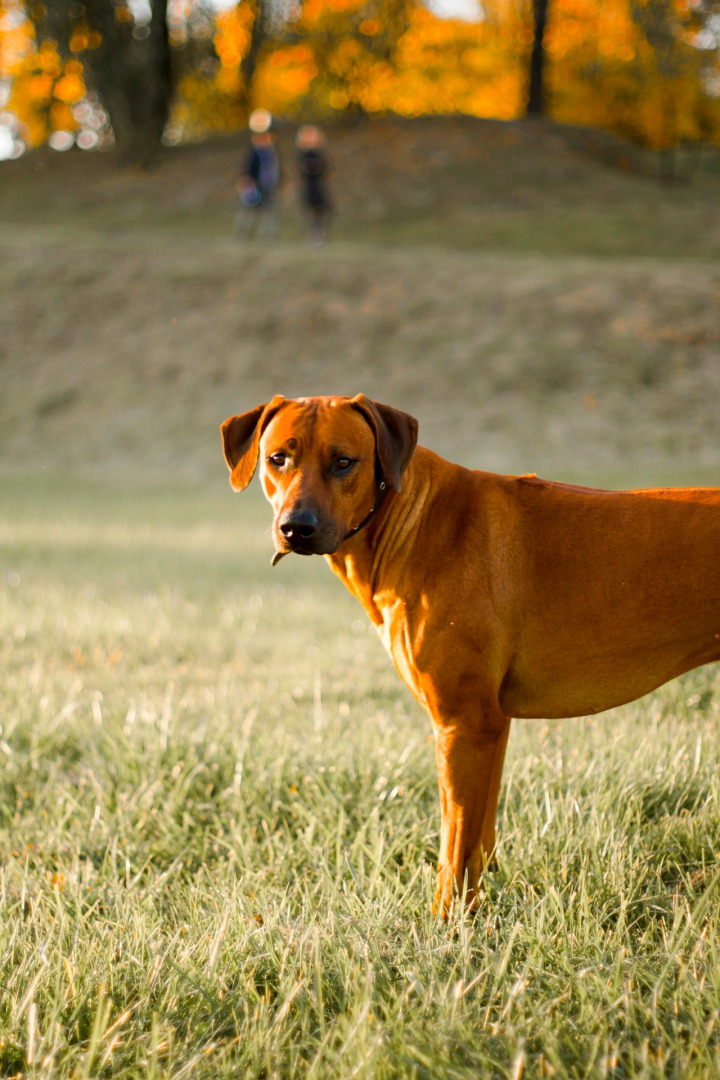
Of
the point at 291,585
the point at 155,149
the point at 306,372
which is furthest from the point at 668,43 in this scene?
the point at 291,585

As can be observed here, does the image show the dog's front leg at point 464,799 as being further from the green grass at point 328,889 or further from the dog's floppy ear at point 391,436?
the dog's floppy ear at point 391,436

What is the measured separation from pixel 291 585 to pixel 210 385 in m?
13.2

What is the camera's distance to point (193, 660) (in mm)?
6449

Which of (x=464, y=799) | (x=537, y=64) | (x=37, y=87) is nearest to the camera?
(x=464, y=799)

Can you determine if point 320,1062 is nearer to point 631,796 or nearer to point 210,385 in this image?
point 631,796

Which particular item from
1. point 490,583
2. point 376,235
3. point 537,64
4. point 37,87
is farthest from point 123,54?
point 490,583

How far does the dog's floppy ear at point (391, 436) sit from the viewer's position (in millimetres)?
2896

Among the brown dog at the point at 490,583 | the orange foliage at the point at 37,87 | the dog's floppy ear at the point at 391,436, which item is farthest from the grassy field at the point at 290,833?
the orange foliage at the point at 37,87

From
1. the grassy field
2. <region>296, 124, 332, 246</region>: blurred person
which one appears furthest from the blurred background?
Answer: the grassy field

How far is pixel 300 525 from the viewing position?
107 inches

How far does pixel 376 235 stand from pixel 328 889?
2965 centimetres

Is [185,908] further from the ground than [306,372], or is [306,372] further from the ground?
[185,908]

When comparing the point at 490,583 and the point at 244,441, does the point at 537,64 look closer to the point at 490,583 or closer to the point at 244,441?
the point at 244,441

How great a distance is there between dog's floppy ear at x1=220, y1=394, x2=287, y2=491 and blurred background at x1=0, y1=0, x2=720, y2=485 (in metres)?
13.3
